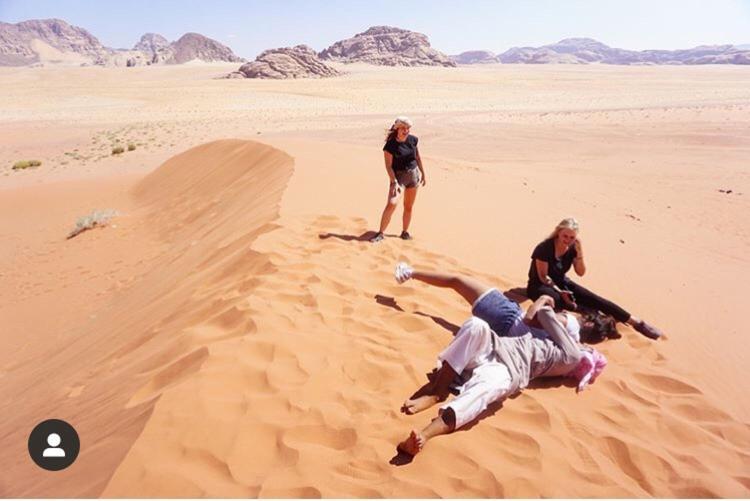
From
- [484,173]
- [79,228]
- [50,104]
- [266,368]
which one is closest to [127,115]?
[50,104]

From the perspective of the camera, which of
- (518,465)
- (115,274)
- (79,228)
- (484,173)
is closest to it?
(518,465)

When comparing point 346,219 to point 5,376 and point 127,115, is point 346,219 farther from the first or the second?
point 127,115

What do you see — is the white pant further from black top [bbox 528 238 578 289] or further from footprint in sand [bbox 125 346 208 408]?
black top [bbox 528 238 578 289]

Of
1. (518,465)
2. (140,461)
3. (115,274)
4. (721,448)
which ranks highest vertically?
(140,461)

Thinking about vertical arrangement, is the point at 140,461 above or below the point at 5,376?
above

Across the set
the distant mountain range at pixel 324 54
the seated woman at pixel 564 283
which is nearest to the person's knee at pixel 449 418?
the seated woman at pixel 564 283

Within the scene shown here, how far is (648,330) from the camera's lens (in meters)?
4.80

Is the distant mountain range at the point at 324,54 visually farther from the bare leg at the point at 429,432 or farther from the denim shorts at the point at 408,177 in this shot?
the bare leg at the point at 429,432

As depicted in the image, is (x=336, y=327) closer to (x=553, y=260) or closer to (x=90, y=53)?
(x=553, y=260)

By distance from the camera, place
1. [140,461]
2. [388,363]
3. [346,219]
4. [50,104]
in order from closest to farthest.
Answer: [140,461], [388,363], [346,219], [50,104]

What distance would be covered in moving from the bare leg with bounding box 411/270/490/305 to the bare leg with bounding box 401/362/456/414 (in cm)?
97

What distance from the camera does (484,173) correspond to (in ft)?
39.6

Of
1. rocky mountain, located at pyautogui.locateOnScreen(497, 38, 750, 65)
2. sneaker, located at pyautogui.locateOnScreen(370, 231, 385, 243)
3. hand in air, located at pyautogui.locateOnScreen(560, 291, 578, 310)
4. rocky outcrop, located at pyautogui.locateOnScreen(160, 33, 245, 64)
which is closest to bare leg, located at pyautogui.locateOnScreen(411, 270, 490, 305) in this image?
hand in air, located at pyautogui.locateOnScreen(560, 291, 578, 310)

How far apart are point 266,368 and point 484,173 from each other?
947cm
